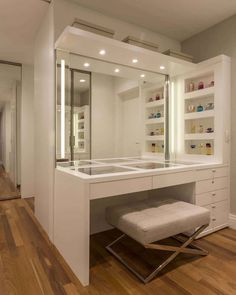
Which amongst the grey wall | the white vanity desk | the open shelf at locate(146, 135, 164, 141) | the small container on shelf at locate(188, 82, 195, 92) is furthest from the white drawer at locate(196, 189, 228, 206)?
the small container on shelf at locate(188, 82, 195, 92)

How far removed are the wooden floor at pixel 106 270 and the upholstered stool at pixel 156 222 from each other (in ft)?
0.29

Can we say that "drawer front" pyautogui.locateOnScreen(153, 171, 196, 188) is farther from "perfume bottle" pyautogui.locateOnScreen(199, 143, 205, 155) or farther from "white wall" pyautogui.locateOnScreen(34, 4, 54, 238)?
"white wall" pyautogui.locateOnScreen(34, 4, 54, 238)

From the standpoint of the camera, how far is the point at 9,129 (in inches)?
171

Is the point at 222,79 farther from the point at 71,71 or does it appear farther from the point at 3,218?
the point at 3,218

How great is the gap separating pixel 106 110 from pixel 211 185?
1460 mm

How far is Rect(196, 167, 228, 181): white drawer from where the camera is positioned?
7.34 ft

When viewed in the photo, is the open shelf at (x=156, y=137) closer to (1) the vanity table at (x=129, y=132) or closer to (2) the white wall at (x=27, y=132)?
(1) the vanity table at (x=129, y=132)

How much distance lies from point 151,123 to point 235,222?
1.57 metres

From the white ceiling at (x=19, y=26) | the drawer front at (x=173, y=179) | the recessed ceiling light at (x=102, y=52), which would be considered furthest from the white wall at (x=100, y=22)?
the drawer front at (x=173, y=179)

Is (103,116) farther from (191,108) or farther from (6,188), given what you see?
(6,188)

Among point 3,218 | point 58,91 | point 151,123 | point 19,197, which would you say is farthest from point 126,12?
point 19,197

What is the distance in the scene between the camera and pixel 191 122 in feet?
9.59

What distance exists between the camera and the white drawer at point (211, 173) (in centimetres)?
224

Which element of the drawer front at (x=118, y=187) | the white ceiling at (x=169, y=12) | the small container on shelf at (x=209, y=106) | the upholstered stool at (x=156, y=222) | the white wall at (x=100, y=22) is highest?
the white ceiling at (x=169, y=12)
